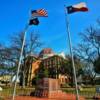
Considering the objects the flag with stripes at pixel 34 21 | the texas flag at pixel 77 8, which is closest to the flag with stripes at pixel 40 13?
the flag with stripes at pixel 34 21

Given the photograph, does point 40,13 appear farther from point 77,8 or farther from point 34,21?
point 77,8

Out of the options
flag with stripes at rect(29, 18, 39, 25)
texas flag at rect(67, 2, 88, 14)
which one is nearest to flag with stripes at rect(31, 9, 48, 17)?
flag with stripes at rect(29, 18, 39, 25)

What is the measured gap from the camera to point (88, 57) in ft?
238

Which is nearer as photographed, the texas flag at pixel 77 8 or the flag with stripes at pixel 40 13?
the texas flag at pixel 77 8

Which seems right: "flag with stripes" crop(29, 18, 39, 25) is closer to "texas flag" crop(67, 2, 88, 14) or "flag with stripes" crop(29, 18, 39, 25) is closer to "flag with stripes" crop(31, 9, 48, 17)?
"flag with stripes" crop(31, 9, 48, 17)

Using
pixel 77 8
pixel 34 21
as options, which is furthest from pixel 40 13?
pixel 77 8

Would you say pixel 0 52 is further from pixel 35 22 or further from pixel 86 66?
pixel 35 22

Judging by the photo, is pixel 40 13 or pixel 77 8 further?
pixel 40 13

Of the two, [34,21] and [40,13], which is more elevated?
[40,13]

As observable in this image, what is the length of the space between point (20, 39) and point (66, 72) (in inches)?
1012

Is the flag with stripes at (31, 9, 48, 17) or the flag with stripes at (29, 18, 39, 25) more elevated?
the flag with stripes at (31, 9, 48, 17)

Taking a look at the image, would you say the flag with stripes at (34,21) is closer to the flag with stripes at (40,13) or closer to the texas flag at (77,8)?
the flag with stripes at (40,13)

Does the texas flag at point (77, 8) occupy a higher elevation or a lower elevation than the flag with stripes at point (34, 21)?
higher

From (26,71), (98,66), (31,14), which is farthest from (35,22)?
(26,71)
